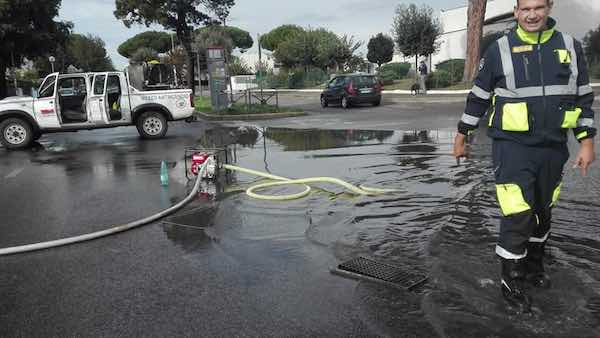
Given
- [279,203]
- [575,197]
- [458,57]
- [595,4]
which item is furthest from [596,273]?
[458,57]

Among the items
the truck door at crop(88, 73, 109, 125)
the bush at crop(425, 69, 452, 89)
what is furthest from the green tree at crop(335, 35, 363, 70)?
the truck door at crop(88, 73, 109, 125)

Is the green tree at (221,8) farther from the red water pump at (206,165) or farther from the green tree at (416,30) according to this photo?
the red water pump at (206,165)

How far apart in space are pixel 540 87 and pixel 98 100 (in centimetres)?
1270

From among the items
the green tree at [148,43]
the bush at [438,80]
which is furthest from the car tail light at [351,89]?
the green tree at [148,43]

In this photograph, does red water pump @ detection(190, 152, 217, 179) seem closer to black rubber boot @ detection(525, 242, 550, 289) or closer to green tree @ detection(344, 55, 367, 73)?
black rubber boot @ detection(525, 242, 550, 289)

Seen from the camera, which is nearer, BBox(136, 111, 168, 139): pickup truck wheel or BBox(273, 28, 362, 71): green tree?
BBox(136, 111, 168, 139): pickup truck wheel

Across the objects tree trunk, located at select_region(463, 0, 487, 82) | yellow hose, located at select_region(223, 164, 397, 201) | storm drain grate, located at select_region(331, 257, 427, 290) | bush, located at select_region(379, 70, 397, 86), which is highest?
tree trunk, located at select_region(463, 0, 487, 82)

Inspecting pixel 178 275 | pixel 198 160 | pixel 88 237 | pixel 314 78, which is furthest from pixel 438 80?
pixel 178 275

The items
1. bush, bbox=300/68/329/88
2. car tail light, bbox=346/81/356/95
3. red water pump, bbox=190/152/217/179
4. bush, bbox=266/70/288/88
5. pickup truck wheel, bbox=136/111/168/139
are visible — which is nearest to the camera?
red water pump, bbox=190/152/217/179

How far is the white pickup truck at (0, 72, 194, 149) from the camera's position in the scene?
1363 centimetres

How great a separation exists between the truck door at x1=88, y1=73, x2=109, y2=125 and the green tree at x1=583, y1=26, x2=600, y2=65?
29023mm

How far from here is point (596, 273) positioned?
13.0 ft

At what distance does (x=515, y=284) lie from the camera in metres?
3.44

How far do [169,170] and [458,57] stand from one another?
41460mm
